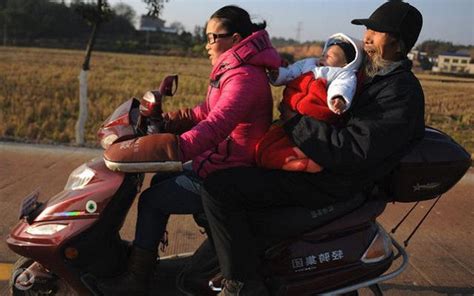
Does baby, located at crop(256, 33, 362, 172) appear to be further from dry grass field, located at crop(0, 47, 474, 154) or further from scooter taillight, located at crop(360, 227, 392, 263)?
dry grass field, located at crop(0, 47, 474, 154)

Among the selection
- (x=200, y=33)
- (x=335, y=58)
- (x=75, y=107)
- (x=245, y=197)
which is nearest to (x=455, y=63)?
(x=335, y=58)

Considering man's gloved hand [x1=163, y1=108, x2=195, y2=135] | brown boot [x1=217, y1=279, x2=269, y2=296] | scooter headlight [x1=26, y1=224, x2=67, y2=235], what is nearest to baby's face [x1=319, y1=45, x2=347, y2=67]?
man's gloved hand [x1=163, y1=108, x2=195, y2=135]

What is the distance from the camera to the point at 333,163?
87.4 inches

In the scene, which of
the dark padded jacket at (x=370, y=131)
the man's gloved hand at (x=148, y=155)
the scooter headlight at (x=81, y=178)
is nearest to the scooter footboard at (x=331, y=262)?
the dark padded jacket at (x=370, y=131)

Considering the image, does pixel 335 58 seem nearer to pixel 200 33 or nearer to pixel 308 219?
pixel 308 219

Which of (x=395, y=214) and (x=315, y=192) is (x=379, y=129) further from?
(x=395, y=214)

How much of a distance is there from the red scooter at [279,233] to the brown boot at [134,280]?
6 cm

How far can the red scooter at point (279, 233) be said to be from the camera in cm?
242

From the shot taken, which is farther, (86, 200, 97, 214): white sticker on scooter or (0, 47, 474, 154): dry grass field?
(0, 47, 474, 154): dry grass field

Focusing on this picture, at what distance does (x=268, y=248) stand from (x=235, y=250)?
0.23m

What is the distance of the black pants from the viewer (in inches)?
91.1

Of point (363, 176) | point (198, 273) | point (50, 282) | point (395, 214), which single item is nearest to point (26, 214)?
point (50, 282)

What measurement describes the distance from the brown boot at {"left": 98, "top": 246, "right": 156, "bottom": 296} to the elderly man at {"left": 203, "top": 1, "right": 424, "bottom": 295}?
15.7 inches

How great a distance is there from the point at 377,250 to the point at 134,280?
1148mm
